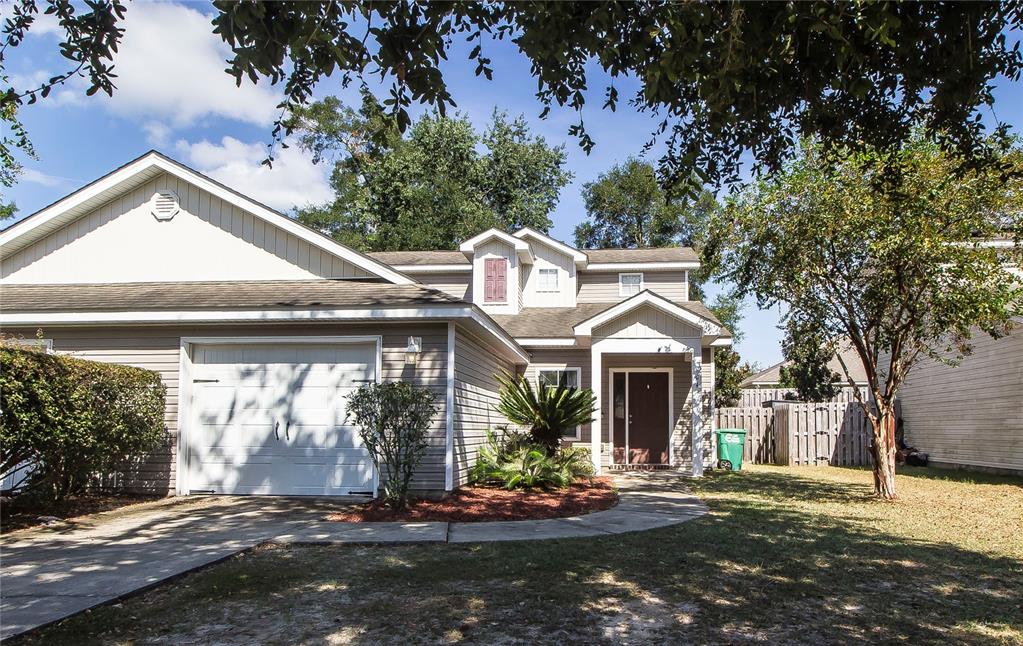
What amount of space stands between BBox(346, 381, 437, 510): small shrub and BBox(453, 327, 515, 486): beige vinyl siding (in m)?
1.32

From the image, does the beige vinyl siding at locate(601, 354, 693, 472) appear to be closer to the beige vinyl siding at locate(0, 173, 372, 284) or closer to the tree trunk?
the tree trunk

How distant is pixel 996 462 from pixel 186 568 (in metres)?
17.1

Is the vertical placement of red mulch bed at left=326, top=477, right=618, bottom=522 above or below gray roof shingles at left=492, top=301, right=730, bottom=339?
below

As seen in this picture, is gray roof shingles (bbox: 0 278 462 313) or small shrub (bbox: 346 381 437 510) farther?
gray roof shingles (bbox: 0 278 462 313)

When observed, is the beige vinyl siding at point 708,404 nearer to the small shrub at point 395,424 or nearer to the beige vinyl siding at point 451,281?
the beige vinyl siding at point 451,281

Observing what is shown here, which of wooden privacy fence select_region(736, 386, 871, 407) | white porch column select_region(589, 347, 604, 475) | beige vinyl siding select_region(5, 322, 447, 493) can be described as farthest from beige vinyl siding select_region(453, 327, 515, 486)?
wooden privacy fence select_region(736, 386, 871, 407)

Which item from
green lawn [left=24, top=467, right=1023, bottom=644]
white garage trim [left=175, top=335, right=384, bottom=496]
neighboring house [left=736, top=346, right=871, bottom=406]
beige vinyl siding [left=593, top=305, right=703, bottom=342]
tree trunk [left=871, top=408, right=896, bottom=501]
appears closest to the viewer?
green lawn [left=24, top=467, right=1023, bottom=644]

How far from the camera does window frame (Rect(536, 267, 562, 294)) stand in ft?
64.7

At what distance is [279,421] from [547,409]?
173 inches

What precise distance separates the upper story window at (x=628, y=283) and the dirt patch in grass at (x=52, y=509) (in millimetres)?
13370

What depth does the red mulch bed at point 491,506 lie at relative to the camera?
28.1 ft

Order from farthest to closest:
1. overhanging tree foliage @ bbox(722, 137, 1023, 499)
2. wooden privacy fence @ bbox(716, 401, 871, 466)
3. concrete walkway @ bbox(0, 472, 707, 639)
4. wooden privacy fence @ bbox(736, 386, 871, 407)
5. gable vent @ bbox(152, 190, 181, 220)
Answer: wooden privacy fence @ bbox(736, 386, 871, 407), wooden privacy fence @ bbox(716, 401, 871, 466), gable vent @ bbox(152, 190, 181, 220), overhanging tree foliage @ bbox(722, 137, 1023, 499), concrete walkway @ bbox(0, 472, 707, 639)

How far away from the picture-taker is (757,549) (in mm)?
6855

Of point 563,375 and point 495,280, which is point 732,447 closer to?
point 563,375
